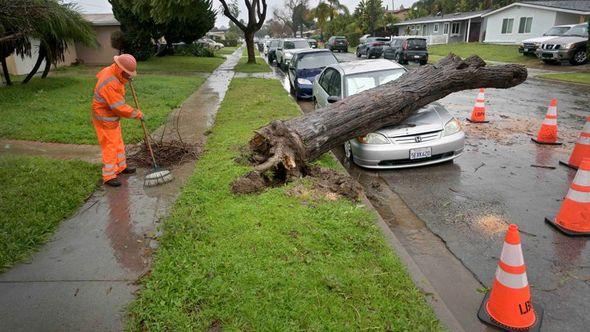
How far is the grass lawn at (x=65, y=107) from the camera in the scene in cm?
798

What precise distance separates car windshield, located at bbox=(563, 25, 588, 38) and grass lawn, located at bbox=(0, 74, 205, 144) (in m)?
20.0

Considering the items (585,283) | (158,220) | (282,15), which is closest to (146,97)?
(158,220)

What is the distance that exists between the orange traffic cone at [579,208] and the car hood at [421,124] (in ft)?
7.27

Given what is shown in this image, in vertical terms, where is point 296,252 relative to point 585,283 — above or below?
above

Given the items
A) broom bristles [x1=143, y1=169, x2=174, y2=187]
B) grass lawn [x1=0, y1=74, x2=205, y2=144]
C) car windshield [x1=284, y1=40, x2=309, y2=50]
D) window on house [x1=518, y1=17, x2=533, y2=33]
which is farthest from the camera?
window on house [x1=518, y1=17, x2=533, y2=33]

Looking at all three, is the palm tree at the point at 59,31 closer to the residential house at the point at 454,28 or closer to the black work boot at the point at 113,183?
the black work boot at the point at 113,183

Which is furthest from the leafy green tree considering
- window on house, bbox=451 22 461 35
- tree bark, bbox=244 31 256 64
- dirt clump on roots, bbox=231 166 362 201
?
window on house, bbox=451 22 461 35

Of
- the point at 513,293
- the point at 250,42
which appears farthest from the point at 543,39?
the point at 513,293

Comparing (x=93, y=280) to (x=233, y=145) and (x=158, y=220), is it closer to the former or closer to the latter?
(x=158, y=220)

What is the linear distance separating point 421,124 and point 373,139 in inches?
32.6

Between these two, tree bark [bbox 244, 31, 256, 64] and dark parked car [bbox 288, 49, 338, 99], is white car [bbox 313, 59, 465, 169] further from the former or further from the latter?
tree bark [bbox 244, 31, 256, 64]

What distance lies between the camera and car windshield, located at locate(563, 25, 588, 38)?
2111 cm

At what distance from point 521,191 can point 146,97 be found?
422 inches

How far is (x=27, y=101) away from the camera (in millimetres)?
11234
